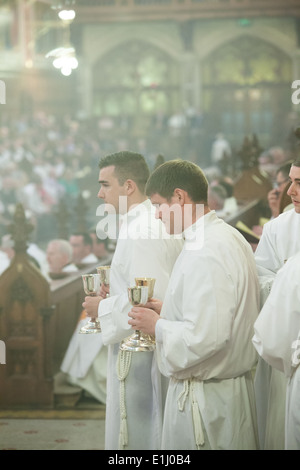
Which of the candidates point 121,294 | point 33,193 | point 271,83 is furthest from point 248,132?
point 121,294

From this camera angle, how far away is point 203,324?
8.96ft

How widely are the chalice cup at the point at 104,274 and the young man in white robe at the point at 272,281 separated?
2.21ft

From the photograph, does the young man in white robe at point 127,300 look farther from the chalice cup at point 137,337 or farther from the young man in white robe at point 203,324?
the young man in white robe at point 203,324

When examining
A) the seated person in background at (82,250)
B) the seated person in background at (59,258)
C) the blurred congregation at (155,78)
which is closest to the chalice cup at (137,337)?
the seated person in background at (59,258)

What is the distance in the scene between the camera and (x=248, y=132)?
27422mm

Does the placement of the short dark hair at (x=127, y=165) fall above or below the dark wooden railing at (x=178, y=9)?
below

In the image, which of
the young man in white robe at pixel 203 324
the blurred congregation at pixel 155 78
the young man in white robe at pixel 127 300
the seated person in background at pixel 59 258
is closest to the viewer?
the young man in white robe at pixel 203 324

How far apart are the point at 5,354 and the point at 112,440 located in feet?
7.87

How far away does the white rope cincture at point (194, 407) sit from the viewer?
283 cm

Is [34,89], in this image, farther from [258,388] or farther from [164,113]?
[258,388]

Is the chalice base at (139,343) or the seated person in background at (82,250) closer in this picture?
the chalice base at (139,343)

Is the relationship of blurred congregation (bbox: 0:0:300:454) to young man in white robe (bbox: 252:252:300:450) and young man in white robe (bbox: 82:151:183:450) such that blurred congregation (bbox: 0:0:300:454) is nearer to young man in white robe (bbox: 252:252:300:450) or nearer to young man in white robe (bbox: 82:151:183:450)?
young man in white robe (bbox: 82:151:183:450)

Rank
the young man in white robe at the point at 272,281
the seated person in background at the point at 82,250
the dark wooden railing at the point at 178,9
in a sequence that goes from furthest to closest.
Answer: the dark wooden railing at the point at 178,9
the seated person in background at the point at 82,250
the young man in white robe at the point at 272,281

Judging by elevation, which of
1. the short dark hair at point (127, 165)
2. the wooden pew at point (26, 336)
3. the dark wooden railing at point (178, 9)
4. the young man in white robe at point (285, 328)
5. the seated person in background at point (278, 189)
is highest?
the dark wooden railing at point (178, 9)
